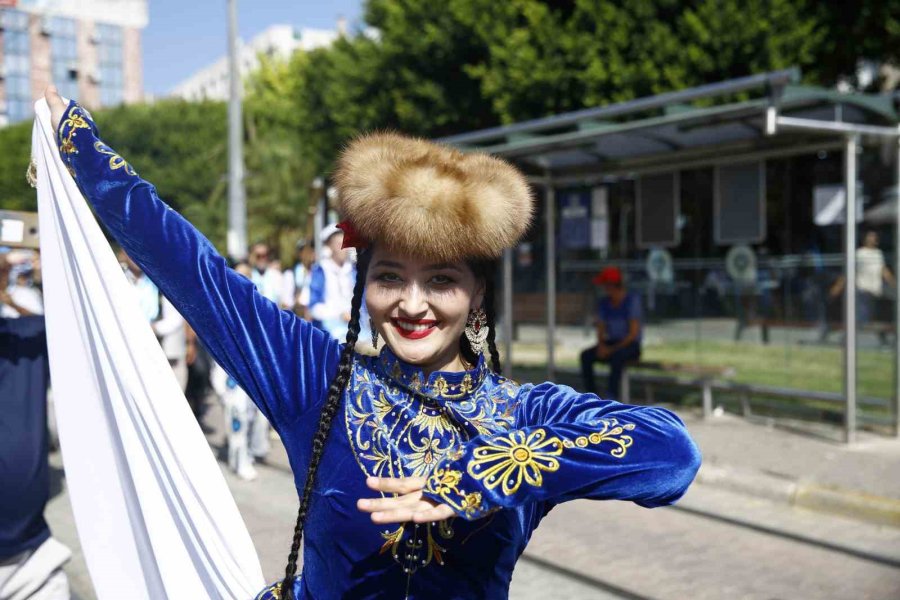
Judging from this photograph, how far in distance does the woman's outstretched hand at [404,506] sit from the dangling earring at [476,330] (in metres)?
0.52

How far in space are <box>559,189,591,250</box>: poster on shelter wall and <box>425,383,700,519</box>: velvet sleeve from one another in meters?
9.98

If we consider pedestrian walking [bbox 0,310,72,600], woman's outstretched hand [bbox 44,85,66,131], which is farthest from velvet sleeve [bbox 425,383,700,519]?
pedestrian walking [bbox 0,310,72,600]

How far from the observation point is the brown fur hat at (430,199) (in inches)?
70.5

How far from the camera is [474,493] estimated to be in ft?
5.06

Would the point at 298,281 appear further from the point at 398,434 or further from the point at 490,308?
the point at 398,434

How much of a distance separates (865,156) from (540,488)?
29.3 feet

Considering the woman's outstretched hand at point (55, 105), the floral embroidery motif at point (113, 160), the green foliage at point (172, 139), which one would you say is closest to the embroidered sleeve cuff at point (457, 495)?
the floral embroidery motif at point (113, 160)

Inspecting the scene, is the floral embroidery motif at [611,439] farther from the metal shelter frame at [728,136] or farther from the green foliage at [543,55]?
the green foliage at [543,55]

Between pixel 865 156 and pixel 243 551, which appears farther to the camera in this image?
pixel 865 156

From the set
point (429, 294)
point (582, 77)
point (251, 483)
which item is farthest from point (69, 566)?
point (582, 77)

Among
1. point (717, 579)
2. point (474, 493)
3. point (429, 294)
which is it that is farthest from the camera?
point (717, 579)

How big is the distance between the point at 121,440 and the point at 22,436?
1168mm

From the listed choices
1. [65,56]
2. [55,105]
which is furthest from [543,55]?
[65,56]

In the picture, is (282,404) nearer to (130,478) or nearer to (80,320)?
(130,478)
